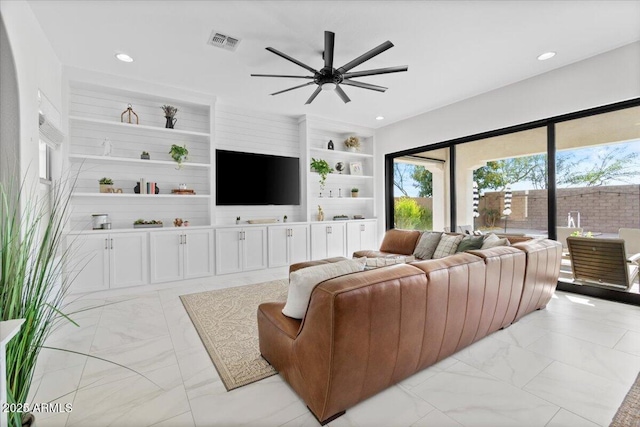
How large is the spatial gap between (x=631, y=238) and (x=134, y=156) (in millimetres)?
6583

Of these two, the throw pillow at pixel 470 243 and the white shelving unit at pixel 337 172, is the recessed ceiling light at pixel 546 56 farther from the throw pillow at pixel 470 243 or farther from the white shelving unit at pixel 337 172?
the white shelving unit at pixel 337 172

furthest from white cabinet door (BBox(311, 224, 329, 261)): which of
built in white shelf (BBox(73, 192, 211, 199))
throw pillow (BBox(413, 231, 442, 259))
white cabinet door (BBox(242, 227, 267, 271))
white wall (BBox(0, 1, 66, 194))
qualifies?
white wall (BBox(0, 1, 66, 194))

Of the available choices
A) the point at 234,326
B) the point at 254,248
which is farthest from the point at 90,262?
the point at 234,326

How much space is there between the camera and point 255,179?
528cm

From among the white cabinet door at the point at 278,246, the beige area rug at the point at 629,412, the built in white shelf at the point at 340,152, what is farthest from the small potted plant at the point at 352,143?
the beige area rug at the point at 629,412

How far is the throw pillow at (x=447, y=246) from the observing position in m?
3.90

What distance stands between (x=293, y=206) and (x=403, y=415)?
4502 mm

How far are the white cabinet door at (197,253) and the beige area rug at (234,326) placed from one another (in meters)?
0.61

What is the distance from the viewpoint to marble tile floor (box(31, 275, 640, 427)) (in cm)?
165

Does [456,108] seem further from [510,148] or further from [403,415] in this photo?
[403,415]

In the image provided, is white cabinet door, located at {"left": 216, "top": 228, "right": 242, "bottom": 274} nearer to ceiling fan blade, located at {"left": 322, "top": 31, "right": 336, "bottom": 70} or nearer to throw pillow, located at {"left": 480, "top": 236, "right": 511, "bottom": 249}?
ceiling fan blade, located at {"left": 322, "top": 31, "right": 336, "bottom": 70}

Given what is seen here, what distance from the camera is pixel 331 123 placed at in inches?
235

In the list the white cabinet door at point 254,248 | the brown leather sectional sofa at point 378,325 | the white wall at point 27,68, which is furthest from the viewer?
the white cabinet door at point 254,248

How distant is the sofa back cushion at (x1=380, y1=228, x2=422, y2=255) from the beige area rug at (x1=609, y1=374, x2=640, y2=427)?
9.48 ft
